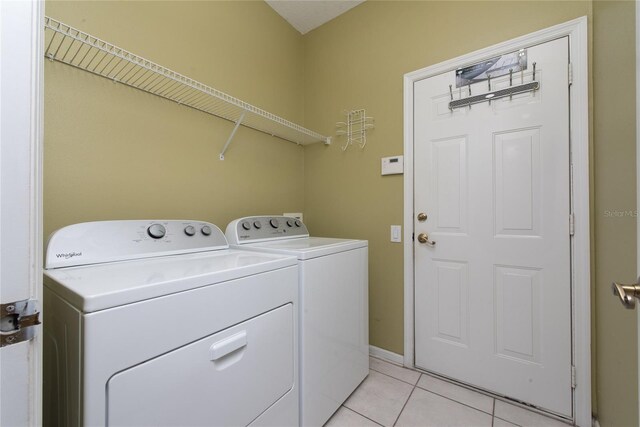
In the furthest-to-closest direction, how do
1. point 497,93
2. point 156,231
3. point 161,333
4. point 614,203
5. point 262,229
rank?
point 262,229, point 497,93, point 156,231, point 614,203, point 161,333

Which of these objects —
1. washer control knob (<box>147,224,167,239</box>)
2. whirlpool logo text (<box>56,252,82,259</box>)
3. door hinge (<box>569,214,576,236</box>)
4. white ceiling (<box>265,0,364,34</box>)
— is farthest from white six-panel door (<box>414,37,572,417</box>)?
whirlpool logo text (<box>56,252,82,259</box>)

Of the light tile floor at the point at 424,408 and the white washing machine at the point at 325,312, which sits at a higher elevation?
the white washing machine at the point at 325,312

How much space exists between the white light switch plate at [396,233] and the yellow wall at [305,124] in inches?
2.1

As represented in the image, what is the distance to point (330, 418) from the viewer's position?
142 centimetres

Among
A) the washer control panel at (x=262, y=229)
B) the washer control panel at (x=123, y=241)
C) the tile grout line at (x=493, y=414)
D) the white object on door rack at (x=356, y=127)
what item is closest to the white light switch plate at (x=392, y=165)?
the white object on door rack at (x=356, y=127)

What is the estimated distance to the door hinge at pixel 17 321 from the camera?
0.47m

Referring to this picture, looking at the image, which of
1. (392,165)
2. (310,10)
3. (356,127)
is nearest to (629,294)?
(392,165)

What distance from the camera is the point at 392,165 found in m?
1.96

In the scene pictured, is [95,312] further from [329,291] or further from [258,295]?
[329,291]

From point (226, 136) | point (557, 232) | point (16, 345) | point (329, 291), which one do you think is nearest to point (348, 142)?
point (226, 136)

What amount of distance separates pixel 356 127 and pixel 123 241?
174 cm

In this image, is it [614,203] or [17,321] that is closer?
A: [17,321]

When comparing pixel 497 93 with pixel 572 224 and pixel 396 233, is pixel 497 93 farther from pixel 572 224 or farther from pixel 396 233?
pixel 396 233

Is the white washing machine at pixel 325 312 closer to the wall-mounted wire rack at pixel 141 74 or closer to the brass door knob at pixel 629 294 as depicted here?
the wall-mounted wire rack at pixel 141 74
